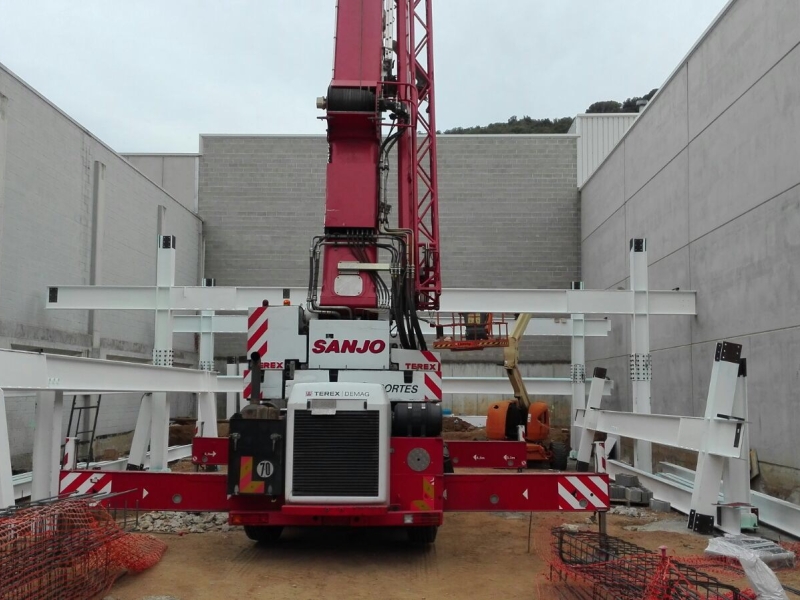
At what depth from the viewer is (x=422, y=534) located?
8.34 m

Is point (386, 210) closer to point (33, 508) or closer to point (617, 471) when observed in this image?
point (33, 508)

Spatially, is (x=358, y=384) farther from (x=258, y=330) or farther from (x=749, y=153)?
(x=749, y=153)

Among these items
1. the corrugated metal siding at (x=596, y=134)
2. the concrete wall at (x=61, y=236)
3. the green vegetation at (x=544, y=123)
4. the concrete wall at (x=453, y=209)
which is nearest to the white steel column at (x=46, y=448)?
the concrete wall at (x=61, y=236)

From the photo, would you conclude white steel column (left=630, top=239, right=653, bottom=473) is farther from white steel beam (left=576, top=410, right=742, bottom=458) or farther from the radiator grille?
the radiator grille

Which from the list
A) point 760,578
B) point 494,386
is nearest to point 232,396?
point 494,386

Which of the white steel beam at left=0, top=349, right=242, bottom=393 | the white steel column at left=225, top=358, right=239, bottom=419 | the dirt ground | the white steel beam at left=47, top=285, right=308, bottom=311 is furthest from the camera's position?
the white steel column at left=225, top=358, right=239, bottom=419

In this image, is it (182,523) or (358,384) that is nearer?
(358,384)

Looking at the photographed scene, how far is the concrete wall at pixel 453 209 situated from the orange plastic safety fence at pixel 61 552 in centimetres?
2054

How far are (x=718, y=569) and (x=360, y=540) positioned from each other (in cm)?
381

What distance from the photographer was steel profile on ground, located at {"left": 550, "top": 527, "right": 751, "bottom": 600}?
540 centimetres

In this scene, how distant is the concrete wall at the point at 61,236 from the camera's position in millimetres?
15297

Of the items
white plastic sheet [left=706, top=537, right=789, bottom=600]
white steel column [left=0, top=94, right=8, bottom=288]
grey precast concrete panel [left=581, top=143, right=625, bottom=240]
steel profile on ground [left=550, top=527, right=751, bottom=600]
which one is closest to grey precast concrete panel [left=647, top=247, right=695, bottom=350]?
grey precast concrete panel [left=581, top=143, right=625, bottom=240]

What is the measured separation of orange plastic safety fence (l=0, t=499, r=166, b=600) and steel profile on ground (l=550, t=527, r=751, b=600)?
157 inches

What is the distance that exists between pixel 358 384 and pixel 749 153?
31.7 feet
